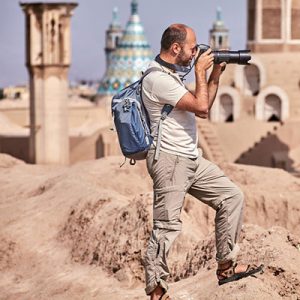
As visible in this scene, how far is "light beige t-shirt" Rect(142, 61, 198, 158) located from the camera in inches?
285

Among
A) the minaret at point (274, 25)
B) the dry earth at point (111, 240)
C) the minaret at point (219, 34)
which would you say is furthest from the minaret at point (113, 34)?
the dry earth at point (111, 240)

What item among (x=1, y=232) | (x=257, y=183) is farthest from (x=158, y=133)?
(x=257, y=183)

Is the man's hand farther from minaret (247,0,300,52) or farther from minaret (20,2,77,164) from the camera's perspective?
minaret (247,0,300,52)

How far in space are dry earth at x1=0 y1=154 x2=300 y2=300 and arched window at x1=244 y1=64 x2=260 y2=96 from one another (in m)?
21.8

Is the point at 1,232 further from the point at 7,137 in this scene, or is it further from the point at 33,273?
the point at 7,137

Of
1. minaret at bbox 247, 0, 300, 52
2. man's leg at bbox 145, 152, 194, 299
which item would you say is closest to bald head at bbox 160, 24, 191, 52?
man's leg at bbox 145, 152, 194, 299

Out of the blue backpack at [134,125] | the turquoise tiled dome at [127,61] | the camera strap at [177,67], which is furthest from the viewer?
the turquoise tiled dome at [127,61]

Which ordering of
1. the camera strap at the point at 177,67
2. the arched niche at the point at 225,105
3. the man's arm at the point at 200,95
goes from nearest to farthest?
1. the man's arm at the point at 200,95
2. the camera strap at the point at 177,67
3. the arched niche at the point at 225,105

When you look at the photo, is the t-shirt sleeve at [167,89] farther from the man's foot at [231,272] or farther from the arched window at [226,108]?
the arched window at [226,108]

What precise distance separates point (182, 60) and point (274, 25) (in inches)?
1262

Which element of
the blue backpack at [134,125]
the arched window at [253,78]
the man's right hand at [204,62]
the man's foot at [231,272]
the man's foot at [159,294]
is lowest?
the arched window at [253,78]

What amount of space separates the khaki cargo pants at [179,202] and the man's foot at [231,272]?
7 centimetres

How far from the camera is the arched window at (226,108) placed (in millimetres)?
38719

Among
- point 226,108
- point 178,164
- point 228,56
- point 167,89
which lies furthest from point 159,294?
point 226,108
